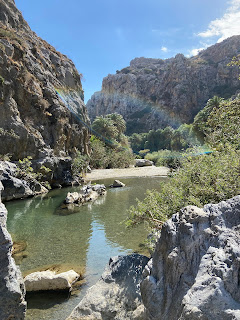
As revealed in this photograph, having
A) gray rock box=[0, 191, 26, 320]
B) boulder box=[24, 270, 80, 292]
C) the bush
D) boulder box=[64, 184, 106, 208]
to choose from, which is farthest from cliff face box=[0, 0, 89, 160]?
gray rock box=[0, 191, 26, 320]

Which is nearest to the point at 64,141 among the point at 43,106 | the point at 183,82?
the point at 43,106

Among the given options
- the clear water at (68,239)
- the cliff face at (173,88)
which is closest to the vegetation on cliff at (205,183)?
the clear water at (68,239)

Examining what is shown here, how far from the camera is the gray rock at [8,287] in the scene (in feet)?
14.8

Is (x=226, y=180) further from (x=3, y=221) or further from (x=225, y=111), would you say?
(x=3, y=221)

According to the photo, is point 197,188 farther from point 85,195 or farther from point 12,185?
point 12,185

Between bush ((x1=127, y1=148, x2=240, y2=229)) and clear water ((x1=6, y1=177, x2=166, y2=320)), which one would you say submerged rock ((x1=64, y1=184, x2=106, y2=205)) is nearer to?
clear water ((x1=6, y1=177, x2=166, y2=320))

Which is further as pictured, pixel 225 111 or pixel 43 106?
pixel 43 106

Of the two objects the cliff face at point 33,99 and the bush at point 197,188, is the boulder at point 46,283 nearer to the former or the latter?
the bush at point 197,188

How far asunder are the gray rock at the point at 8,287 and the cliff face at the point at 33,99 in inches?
865

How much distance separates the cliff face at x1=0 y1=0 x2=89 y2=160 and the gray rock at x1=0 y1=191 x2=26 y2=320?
22.0 m

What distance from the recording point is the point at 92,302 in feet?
18.0

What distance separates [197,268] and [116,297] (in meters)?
2.86

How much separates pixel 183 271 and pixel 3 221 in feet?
11.9

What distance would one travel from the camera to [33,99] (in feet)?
99.3
